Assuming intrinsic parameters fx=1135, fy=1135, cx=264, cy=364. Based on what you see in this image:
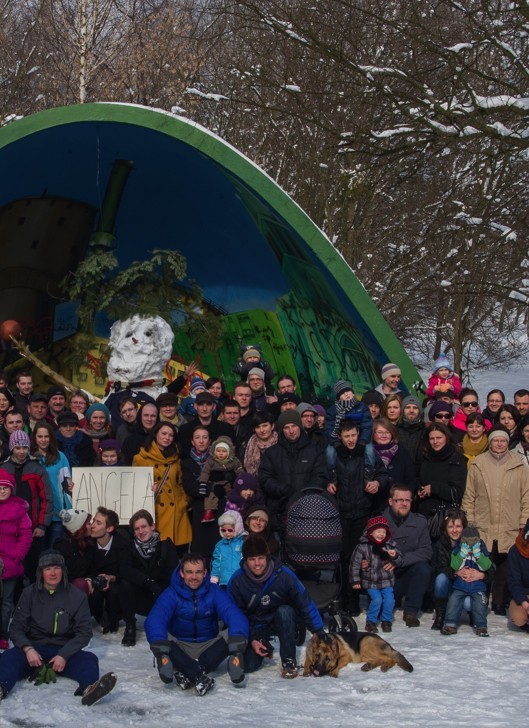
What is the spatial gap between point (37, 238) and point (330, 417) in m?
4.53

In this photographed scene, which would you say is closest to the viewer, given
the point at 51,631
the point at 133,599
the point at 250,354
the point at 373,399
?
the point at 51,631

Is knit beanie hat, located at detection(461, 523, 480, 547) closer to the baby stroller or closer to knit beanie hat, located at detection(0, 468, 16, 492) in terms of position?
the baby stroller

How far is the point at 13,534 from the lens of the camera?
6875 mm

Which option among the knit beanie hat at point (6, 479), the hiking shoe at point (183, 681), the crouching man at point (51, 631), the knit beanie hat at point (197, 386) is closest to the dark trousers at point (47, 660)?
the crouching man at point (51, 631)

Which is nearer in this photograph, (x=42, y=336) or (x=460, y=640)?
(x=460, y=640)

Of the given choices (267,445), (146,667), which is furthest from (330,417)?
(146,667)

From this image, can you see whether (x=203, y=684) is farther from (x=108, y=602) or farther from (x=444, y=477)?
(x=444, y=477)

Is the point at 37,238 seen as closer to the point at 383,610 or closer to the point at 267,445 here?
the point at 267,445

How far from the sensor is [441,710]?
5.73m

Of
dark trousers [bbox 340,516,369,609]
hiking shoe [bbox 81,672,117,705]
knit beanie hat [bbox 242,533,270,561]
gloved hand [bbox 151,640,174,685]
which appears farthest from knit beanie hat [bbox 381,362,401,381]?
hiking shoe [bbox 81,672,117,705]

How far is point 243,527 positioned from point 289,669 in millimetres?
1206

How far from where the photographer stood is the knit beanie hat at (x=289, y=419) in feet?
25.5

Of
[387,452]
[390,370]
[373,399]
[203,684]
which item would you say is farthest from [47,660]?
[390,370]

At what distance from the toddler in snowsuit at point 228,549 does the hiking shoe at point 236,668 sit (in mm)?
979
